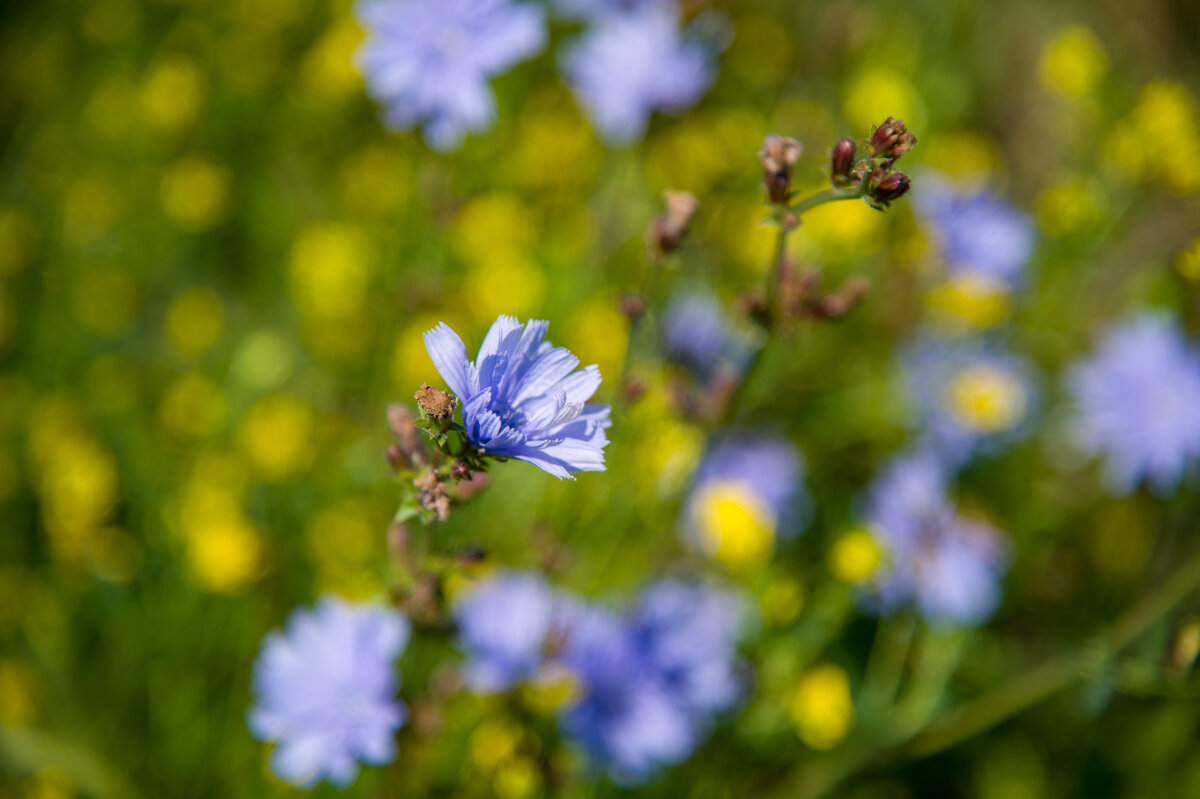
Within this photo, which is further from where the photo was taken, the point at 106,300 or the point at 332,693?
the point at 106,300

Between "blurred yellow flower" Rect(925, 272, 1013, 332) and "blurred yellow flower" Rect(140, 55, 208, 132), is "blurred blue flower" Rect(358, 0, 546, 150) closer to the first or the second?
"blurred yellow flower" Rect(140, 55, 208, 132)

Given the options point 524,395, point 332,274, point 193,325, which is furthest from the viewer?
point 193,325

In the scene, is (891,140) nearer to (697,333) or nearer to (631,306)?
(631,306)

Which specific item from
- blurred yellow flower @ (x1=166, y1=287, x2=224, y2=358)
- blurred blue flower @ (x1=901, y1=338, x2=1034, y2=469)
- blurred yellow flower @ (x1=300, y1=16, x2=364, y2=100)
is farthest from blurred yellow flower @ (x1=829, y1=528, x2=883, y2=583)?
blurred yellow flower @ (x1=300, y1=16, x2=364, y2=100)

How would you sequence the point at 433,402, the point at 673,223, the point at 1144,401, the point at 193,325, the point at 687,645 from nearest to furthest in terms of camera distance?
the point at 433,402, the point at 673,223, the point at 687,645, the point at 1144,401, the point at 193,325

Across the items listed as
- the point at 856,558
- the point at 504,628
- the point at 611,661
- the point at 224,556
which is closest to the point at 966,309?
the point at 856,558

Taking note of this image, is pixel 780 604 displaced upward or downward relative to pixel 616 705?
upward
